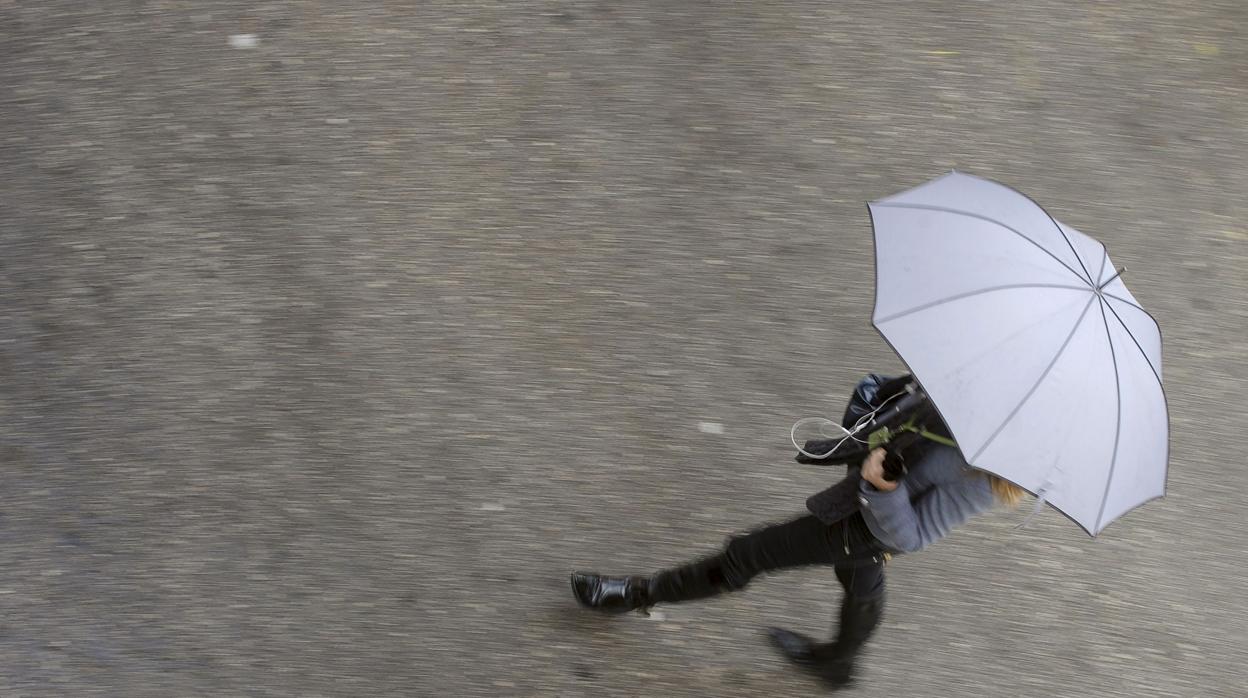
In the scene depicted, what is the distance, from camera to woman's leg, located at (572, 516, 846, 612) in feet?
10.4

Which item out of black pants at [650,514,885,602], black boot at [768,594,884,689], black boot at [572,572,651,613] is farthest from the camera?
black boot at [572,572,651,613]

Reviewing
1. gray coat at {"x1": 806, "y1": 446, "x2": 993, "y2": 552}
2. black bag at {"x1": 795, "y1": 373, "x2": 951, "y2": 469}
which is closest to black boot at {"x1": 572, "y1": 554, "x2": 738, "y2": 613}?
black bag at {"x1": 795, "y1": 373, "x2": 951, "y2": 469}

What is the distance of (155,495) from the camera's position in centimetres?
398

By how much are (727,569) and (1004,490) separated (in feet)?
3.37

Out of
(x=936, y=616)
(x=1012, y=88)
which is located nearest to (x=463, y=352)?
(x=936, y=616)

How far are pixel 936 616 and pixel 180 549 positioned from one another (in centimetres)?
306

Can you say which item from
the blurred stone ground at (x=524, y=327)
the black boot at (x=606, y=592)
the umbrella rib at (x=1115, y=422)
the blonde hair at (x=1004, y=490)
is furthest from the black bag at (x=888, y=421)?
the blurred stone ground at (x=524, y=327)

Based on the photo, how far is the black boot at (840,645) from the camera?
3.36 metres

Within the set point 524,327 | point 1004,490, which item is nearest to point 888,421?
point 1004,490

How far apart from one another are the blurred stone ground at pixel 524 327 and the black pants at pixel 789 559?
47 cm

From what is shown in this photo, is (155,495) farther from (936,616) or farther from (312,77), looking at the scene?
(936,616)

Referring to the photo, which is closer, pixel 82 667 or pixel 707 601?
pixel 82 667

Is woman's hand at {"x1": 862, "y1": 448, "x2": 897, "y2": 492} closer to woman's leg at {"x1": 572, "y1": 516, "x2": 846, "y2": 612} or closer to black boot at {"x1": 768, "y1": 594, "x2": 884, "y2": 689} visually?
woman's leg at {"x1": 572, "y1": 516, "x2": 846, "y2": 612}

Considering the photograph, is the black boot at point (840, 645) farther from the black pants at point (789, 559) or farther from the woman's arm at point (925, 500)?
the woman's arm at point (925, 500)
